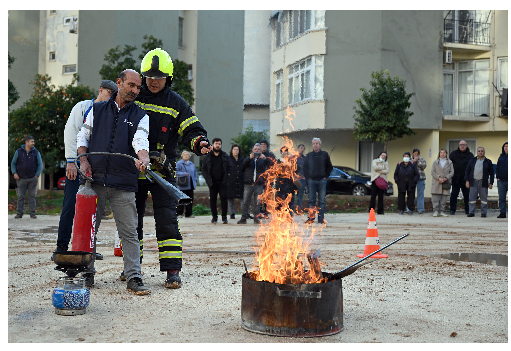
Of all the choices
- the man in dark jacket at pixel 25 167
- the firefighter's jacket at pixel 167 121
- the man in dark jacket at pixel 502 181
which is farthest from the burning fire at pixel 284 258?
the man in dark jacket at pixel 502 181

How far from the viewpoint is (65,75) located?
38719 mm

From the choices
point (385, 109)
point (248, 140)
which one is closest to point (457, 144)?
point (385, 109)

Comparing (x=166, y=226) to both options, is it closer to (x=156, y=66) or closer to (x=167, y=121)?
(x=167, y=121)

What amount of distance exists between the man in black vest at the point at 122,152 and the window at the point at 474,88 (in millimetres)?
27521

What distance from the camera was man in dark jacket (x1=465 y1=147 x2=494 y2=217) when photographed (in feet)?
54.3

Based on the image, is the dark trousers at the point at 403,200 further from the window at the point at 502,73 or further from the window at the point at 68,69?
the window at the point at 68,69

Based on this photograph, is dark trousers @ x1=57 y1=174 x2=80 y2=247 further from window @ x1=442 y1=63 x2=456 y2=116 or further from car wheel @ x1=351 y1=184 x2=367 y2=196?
window @ x1=442 y1=63 x2=456 y2=116

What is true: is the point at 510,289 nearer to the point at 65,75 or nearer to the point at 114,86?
the point at 114,86

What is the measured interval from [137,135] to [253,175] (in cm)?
883

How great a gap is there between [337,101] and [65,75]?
1945 cm

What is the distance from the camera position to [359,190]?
84.4 feet

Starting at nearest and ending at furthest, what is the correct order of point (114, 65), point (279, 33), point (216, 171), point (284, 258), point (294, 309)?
1. point (294, 309)
2. point (284, 258)
3. point (216, 171)
4. point (114, 65)
5. point (279, 33)

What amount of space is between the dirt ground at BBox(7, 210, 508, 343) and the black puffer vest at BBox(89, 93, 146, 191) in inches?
42.0
